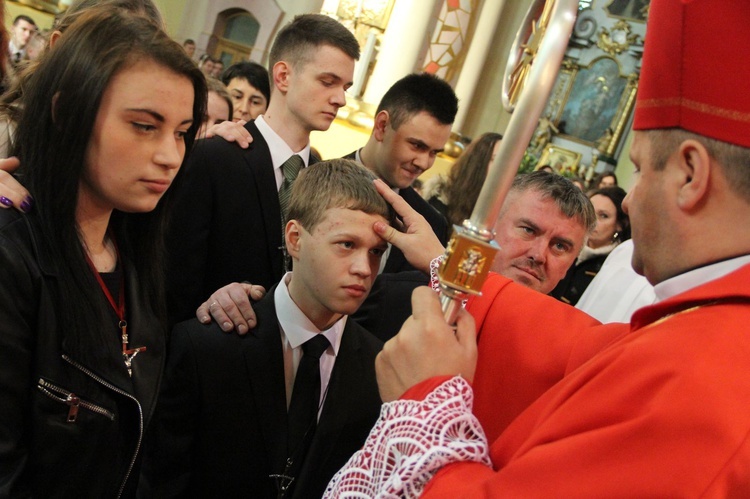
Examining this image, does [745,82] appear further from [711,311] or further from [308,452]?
[308,452]

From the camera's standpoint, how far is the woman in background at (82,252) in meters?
1.48

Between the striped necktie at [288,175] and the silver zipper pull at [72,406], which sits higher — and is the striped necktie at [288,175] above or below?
above

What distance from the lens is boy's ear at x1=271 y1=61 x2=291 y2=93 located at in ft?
10.2

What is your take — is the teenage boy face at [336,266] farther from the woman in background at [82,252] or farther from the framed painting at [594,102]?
the framed painting at [594,102]

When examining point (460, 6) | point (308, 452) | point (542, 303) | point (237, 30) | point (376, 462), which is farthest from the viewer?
point (237, 30)

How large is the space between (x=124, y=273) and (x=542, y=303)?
3.64ft

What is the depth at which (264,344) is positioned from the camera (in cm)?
207

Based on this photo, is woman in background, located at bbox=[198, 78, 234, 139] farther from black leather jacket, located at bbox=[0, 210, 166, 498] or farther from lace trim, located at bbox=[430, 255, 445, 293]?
black leather jacket, located at bbox=[0, 210, 166, 498]

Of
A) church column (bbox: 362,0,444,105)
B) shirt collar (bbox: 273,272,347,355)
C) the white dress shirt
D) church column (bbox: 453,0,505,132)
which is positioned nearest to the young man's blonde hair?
shirt collar (bbox: 273,272,347,355)

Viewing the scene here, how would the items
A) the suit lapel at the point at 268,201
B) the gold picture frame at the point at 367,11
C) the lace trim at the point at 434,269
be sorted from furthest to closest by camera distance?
the gold picture frame at the point at 367,11
the suit lapel at the point at 268,201
the lace trim at the point at 434,269

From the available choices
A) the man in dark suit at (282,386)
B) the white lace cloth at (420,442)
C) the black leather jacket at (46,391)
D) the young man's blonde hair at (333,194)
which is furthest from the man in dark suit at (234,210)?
the white lace cloth at (420,442)

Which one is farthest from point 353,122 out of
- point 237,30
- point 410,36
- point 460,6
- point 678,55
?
point 678,55

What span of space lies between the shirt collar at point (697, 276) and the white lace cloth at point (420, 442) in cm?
39

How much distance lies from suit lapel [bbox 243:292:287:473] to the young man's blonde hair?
0.38m
